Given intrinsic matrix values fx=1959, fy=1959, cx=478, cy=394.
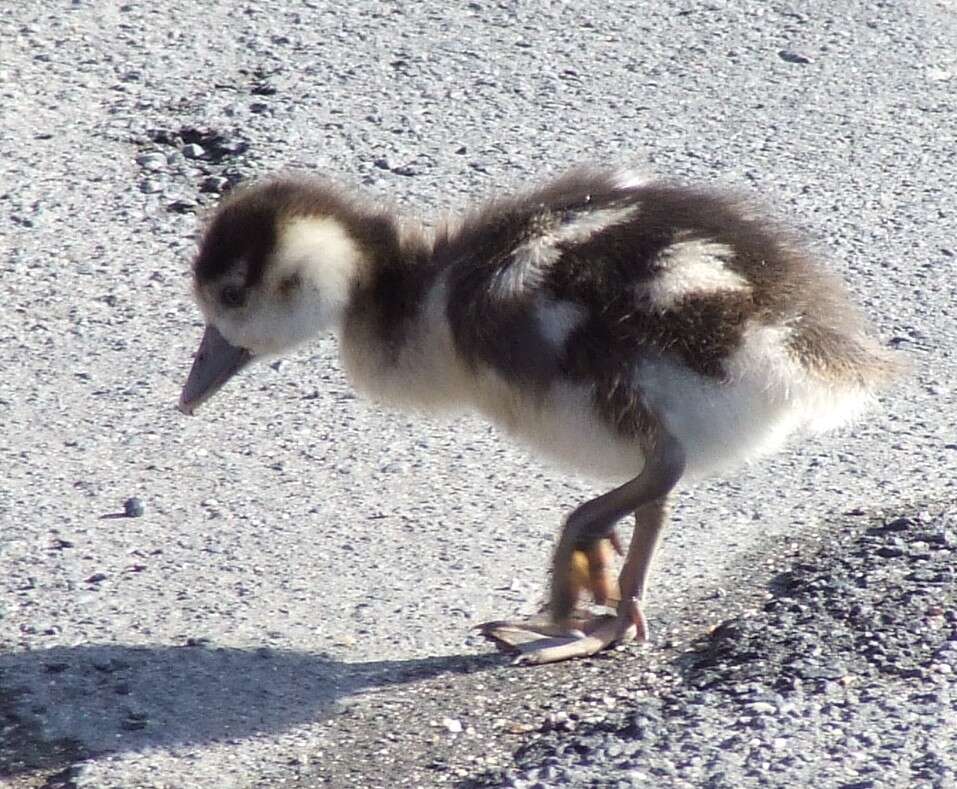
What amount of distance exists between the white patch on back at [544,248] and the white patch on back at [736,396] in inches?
11.7

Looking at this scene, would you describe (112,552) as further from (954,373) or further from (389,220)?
(954,373)

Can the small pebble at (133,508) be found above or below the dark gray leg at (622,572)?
below

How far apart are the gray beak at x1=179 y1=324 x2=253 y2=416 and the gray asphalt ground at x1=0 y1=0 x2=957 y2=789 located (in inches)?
11.6

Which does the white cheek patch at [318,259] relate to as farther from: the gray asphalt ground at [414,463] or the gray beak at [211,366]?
the gray asphalt ground at [414,463]

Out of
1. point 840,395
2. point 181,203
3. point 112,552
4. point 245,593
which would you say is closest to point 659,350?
point 840,395

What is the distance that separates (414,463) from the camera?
4934 mm

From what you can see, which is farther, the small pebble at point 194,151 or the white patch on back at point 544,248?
the small pebble at point 194,151

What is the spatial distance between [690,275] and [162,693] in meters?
1.35

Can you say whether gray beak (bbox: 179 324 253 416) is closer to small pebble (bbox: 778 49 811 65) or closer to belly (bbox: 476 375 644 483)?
belly (bbox: 476 375 644 483)

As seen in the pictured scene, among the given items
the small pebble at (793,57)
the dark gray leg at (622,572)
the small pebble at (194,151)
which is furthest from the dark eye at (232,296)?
the small pebble at (793,57)

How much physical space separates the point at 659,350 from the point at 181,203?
8.23ft

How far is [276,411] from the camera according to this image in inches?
203

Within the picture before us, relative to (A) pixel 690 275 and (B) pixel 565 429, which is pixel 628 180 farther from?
(B) pixel 565 429

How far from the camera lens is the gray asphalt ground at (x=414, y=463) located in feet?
12.2
